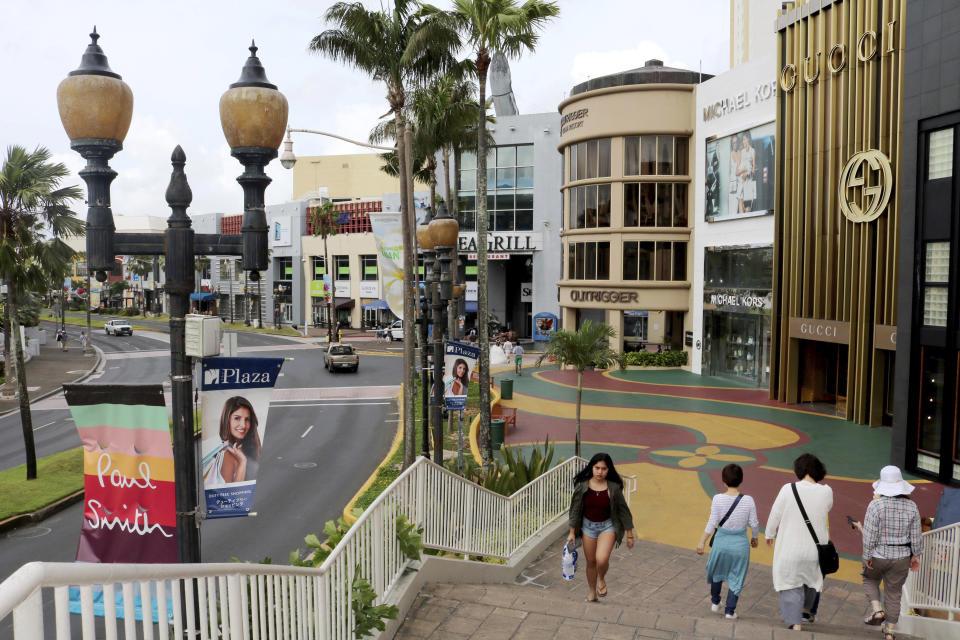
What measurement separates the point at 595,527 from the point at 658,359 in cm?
3445

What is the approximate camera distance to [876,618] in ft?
26.4

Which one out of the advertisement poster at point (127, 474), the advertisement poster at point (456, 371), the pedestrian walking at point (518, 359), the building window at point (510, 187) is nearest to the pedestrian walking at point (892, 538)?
the advertisement poster at point (127, 474)

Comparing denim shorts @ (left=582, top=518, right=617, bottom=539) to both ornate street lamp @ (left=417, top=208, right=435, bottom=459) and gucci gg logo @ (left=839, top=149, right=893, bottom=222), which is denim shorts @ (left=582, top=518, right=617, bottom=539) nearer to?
ornate street lamp @ (left=417, top=208, right=435, bottom=459)

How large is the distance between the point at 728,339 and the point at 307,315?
184 ft

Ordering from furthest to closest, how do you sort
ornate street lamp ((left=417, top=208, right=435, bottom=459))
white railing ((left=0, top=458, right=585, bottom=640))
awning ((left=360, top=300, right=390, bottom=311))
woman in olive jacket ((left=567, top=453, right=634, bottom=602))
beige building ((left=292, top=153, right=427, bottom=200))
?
beige building ((left=292, top=153, right=427, bottom=200)) → awning ((left=360, top=300, right=390, bottom=311)) → ornate street lamp ((left=417, top=208, right=435, bottom=459)) → woman in olive jacket ((left=567, top=453, right=634, bottom=602)) → white railing ((left=0, top=458, right=585, bottom=640))

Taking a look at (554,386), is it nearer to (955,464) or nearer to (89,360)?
(955,464)

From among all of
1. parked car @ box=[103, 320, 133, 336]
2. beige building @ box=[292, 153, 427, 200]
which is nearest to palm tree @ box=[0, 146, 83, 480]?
parked car @ box=[103, 320, 133, 336]

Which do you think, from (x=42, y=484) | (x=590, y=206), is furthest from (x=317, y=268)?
(x=42, y=484)

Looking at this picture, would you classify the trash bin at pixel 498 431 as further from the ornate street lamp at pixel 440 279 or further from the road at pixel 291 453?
the ornate street lamp at pixel 440 279

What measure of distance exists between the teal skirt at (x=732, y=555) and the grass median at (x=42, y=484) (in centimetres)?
1483

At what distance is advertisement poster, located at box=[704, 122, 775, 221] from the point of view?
107 ft

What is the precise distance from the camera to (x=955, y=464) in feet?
56.8

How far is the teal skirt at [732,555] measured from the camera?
7.65m

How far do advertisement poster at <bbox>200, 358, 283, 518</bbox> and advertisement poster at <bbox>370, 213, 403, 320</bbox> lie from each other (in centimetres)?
1200
